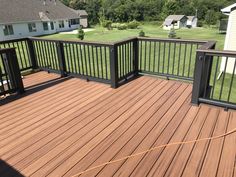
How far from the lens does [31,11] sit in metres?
28.9

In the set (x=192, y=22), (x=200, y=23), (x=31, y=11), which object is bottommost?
(x=200, y=23)

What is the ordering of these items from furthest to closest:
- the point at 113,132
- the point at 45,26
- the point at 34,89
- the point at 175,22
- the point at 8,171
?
the point at 175,22
the point at 45,26
the point at 34,89
the point at 113,132
the point at 8,171

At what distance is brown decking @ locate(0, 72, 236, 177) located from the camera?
2227mm

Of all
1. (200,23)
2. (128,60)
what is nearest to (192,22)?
(200,23)

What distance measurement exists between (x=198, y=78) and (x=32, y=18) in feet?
94.4

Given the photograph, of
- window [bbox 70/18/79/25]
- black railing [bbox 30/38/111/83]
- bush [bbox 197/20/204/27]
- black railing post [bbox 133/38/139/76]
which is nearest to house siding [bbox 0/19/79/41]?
window [bbox 70/18/79/25]

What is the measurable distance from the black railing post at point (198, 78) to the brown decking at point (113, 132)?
17 cm

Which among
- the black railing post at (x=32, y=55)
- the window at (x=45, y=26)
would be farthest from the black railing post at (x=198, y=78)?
the window at (x=45, y=26)

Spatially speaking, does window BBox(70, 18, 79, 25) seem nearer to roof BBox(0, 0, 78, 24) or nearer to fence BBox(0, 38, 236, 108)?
roof BBox(0, 0, 78, 24)

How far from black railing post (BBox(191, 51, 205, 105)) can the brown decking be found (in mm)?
174

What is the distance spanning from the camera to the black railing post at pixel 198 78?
10.4ft

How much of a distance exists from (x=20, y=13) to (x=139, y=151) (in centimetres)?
2957

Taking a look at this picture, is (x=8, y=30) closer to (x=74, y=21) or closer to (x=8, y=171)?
(x=74, y=21)

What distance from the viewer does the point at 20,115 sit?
3.36 metres
